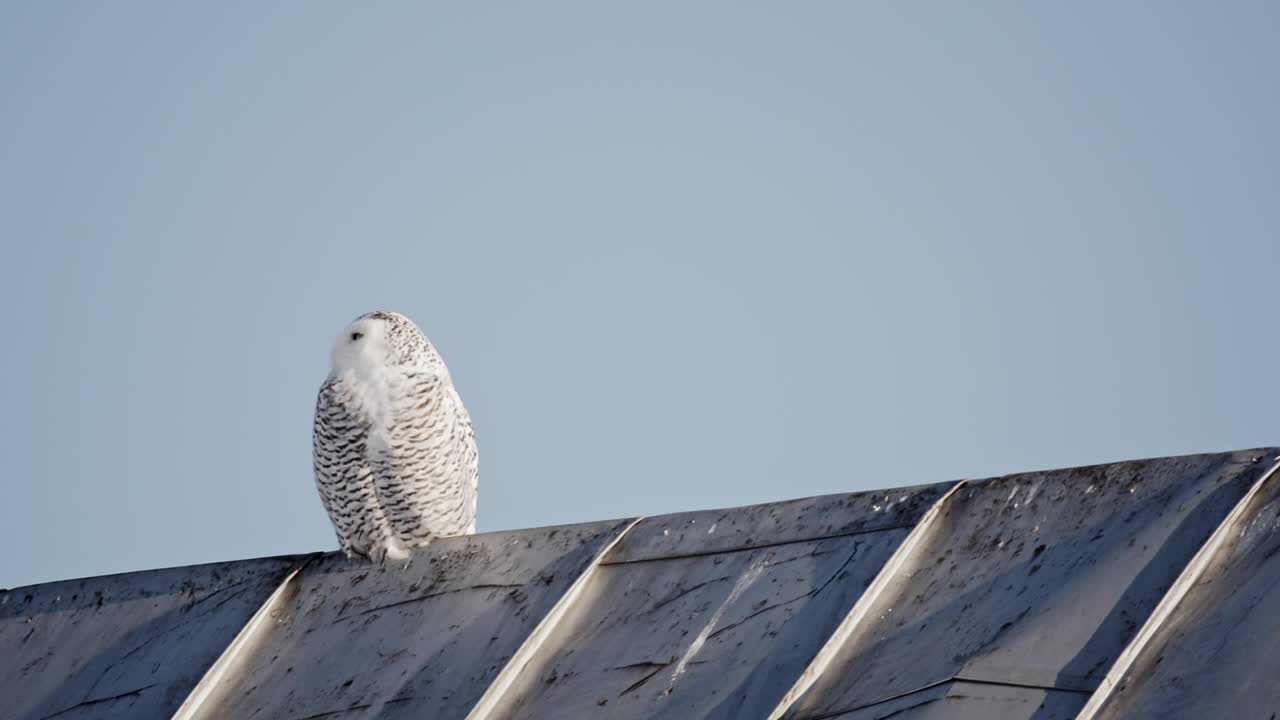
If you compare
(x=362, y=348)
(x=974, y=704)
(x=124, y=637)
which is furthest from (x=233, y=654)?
(x=974, y=704)

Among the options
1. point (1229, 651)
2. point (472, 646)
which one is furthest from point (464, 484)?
point (1229, 651)

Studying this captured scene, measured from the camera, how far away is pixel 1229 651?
14.0 ft

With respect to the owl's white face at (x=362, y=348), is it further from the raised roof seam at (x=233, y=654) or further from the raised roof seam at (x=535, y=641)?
the raised roof seam at (x=535, y=641)

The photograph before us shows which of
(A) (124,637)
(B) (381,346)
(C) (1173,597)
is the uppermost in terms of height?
(B) (381,346)

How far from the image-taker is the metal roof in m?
4.49

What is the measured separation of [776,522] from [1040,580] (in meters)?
1.09

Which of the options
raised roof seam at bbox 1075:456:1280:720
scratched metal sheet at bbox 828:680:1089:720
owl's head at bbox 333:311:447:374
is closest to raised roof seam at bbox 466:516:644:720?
scratched metal sheet at bbox 828:680:1089:720

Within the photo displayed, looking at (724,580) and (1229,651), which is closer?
(1229,651)

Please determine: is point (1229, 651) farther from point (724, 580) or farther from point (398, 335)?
point (398, 335)

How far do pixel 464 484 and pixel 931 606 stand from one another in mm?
2717

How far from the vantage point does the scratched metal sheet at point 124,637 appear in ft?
21.4

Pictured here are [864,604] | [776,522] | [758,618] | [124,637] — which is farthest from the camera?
[124,637]

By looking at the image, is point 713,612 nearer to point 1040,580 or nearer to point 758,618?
point 758,618

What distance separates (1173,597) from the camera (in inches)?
178
